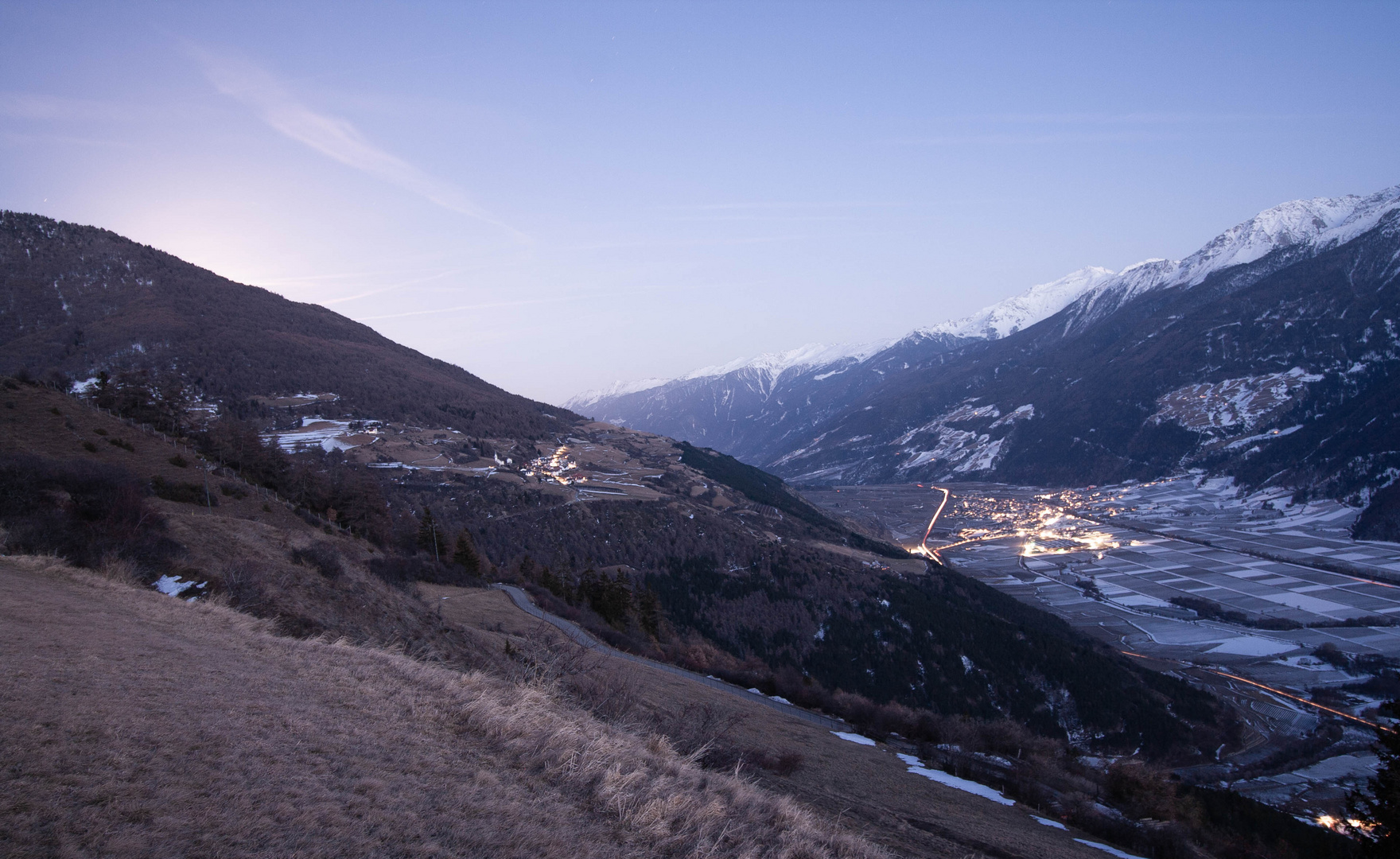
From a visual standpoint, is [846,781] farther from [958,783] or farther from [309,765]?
[309,765]

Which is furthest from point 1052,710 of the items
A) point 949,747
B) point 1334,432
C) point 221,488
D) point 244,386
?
point 1334,432

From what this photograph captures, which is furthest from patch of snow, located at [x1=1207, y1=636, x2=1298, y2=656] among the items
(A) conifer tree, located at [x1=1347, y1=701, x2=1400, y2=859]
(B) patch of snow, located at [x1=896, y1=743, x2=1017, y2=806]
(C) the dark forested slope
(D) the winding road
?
(C) the dark forested slope

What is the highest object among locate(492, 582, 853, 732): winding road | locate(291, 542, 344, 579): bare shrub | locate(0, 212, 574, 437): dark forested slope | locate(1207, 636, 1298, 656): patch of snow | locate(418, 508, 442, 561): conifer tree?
locate(0, 212, 574, 437): dark forested slope

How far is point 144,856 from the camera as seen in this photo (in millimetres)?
3582

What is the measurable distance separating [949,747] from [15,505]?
925 inches

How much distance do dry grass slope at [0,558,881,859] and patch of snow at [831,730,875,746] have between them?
903 centimetres

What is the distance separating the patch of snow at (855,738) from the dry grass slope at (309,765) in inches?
355

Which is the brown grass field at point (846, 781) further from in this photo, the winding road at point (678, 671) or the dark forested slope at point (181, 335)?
the dark forested slope at point (181, 335)

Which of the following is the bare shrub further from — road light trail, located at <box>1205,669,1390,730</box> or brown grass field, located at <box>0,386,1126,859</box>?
road light trail, located at <box>1205,669,1390,730</box>

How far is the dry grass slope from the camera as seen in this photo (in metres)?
4.12

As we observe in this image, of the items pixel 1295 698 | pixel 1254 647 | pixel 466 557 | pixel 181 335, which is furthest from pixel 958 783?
pixel 181 335

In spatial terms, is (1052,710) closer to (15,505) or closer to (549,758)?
(549,758)

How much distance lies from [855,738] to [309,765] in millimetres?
14114

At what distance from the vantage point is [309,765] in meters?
5.35
